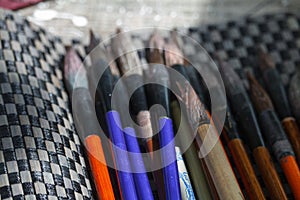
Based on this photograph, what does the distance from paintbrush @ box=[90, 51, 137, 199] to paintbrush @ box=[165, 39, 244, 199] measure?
0.10 metres

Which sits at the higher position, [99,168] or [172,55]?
[172,55]

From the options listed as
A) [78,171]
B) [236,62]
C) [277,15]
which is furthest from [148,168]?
A: [277,15]

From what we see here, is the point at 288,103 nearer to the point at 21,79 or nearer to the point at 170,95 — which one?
the point at 170,95

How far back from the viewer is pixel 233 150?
2.50 feet

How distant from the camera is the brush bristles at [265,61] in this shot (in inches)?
34.9

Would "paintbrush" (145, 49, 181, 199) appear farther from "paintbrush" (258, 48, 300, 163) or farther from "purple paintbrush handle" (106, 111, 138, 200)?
"paintbrush" (258, 48, 300, 163)

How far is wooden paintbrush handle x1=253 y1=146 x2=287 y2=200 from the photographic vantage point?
71 centimetres

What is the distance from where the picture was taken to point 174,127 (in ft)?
2.48

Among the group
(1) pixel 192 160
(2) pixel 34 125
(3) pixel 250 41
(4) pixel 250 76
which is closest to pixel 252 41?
(3) pixel 250 41

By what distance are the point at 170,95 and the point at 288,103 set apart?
19cm

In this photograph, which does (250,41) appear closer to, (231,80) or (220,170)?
(231,80)

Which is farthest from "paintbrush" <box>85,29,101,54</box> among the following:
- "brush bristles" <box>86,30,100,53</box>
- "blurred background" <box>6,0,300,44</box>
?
"blurred background" <box>6,0,300,44</box>

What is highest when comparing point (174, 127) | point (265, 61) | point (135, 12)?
point (135, 12)

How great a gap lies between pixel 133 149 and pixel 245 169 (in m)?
0.16
